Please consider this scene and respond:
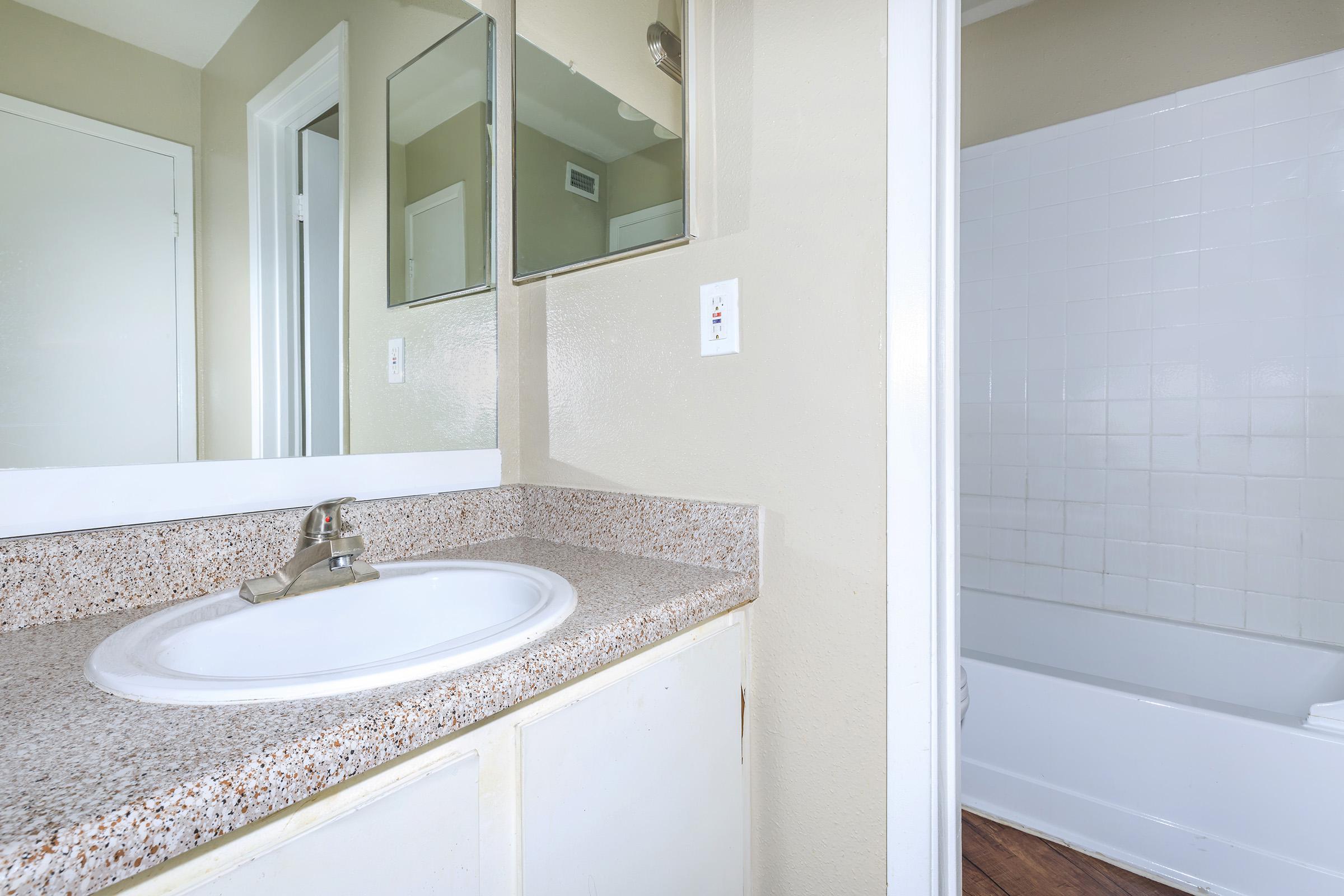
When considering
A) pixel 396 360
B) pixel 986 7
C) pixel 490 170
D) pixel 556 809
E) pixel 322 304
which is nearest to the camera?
pixel 556 809

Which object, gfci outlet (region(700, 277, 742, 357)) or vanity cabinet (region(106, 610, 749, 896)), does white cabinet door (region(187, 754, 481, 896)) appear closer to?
vanity cabinet (region(106, 610, 749, 896))

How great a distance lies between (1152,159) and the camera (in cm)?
199

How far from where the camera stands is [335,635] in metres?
0.85

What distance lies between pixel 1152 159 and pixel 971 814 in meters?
2.10

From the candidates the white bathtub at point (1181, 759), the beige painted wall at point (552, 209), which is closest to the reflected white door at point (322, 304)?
the beige painted wall at point (552, 209)

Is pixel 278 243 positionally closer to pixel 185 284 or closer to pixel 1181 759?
pixel 185 284

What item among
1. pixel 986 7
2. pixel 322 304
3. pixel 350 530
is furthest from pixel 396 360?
pixel 986 7

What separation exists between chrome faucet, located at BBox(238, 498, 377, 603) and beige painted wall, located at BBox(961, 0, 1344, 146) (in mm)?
2409

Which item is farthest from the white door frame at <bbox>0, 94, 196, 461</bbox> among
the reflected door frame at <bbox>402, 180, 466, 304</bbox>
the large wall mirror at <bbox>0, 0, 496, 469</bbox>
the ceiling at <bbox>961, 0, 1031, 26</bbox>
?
the ceiling at <bbox>961, 0, 1031, 26</bbox>

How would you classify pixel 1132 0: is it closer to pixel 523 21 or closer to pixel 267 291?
pixel 523 21

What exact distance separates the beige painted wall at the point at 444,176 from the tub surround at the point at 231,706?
1.59ft

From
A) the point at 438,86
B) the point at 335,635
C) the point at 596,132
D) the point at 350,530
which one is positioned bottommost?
the point at 335,635

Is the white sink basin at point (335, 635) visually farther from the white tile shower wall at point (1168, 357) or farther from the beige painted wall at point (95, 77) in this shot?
the white tile shower wall at point (1168, 357)

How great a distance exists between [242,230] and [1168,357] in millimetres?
2480
